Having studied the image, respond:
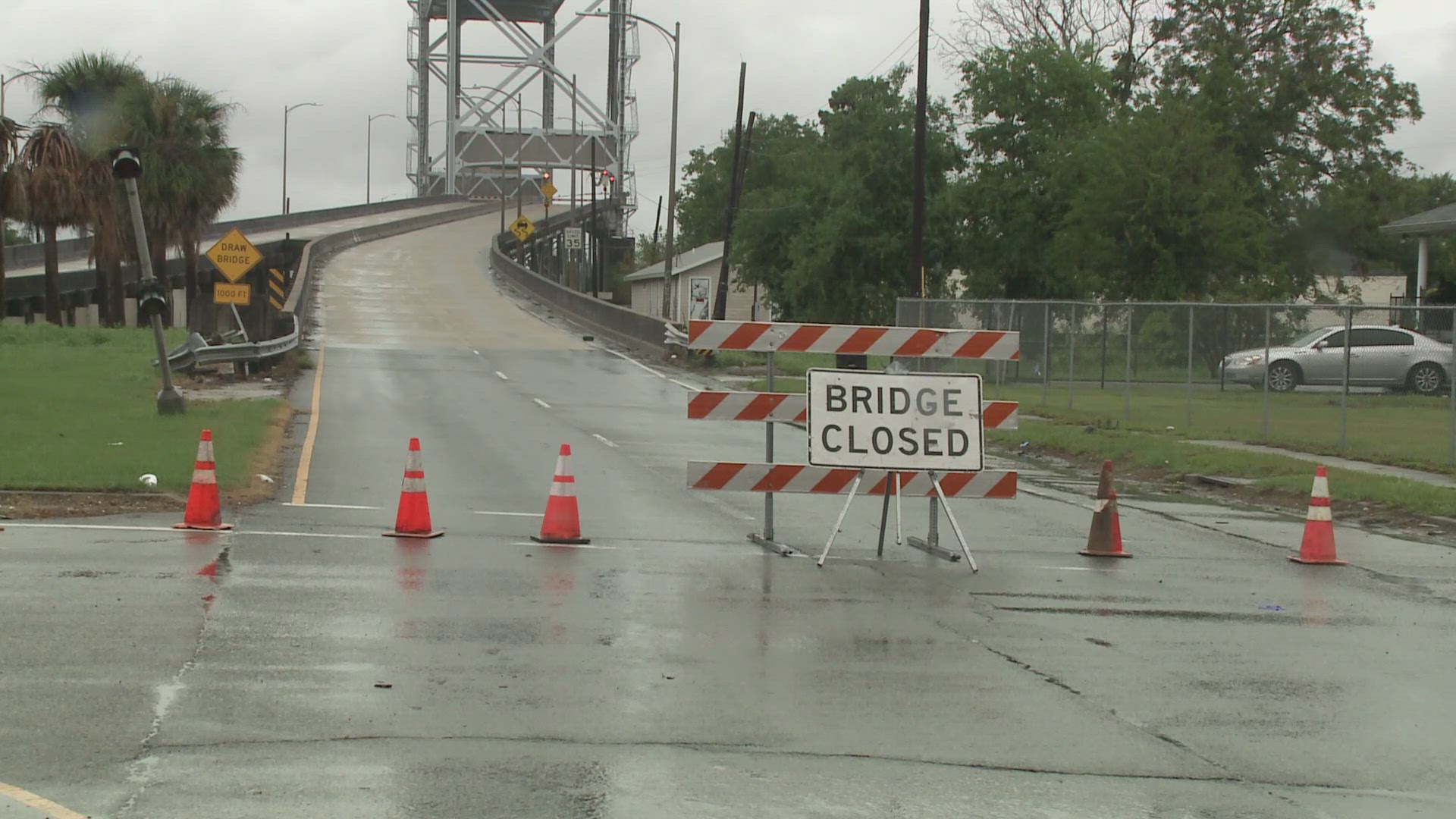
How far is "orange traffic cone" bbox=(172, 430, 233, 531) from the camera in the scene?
41.2 ft

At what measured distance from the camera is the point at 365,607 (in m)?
9.52

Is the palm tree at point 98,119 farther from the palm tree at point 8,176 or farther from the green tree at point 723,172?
Result: the green tree at point 723,172

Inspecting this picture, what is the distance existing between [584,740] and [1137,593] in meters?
5.61

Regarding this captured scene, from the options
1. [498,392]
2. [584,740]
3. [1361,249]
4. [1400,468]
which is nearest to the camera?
[584,740]

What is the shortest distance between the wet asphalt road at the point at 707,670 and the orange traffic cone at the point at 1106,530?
0.20m

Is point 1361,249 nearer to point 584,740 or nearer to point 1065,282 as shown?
point 1065,282

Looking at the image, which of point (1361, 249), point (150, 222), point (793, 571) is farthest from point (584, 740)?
point (1361, 249)

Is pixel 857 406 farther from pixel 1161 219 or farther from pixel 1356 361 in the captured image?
pixel 1161 219

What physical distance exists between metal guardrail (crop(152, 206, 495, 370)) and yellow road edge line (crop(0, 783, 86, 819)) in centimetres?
2223

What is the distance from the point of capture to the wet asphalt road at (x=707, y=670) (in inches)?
238

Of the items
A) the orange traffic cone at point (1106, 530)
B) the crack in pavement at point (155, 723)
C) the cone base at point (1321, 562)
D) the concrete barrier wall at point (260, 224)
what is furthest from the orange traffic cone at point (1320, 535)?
the concrete barrier wall at point (260, 224)

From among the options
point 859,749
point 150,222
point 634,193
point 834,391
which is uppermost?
point 634,193

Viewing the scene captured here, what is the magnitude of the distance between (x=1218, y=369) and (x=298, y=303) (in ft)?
93.2

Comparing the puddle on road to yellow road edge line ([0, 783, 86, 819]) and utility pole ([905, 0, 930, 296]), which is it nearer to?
yellow road edge line ([0, 783, 86, 819])
